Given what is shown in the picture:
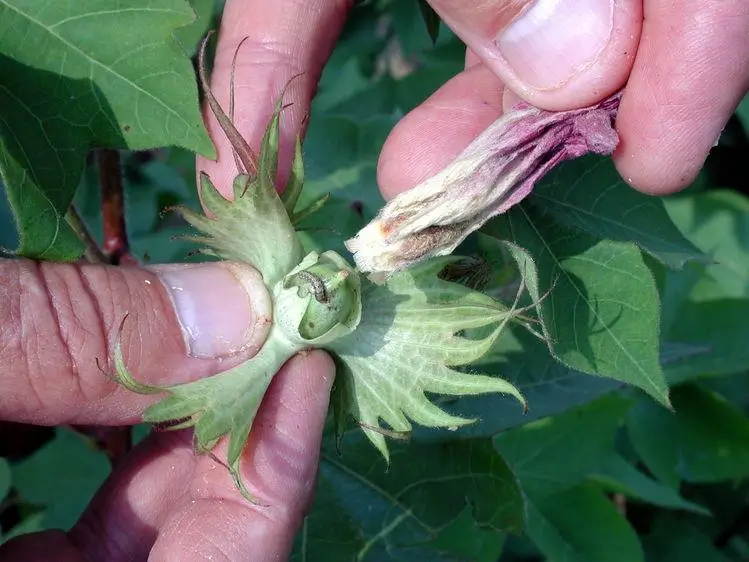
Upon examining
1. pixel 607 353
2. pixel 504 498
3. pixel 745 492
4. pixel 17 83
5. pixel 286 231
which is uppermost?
pixel 17 83

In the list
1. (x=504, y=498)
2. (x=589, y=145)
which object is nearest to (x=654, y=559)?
(x=504, y=498)

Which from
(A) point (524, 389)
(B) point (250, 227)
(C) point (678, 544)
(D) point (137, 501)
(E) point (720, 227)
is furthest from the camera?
(E) point (720, 227)

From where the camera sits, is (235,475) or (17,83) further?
(17,83)

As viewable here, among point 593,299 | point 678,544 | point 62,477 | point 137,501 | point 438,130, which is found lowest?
point 678,544

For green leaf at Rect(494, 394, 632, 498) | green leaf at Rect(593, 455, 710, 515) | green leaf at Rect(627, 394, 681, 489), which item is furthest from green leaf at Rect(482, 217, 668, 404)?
green leaf at Rect(627, 394, 681, 489)

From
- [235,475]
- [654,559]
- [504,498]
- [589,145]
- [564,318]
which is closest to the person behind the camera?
[235,475]

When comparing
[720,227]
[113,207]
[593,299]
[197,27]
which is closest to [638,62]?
[593,299]

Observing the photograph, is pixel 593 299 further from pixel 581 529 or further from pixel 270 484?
pixel 581 529

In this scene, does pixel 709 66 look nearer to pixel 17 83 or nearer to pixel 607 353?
pixel 607 353
